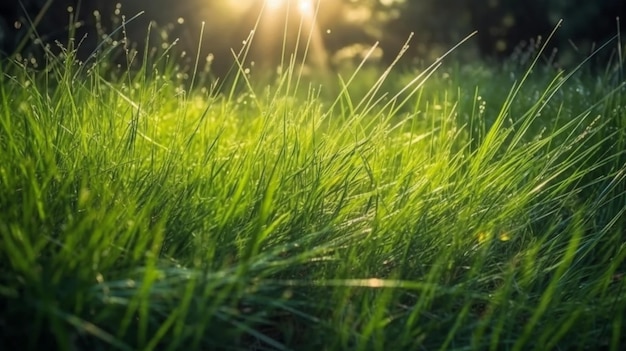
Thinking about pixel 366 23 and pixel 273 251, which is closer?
pixel 273 251

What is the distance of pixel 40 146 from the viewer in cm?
178

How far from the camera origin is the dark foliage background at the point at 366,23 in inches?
223

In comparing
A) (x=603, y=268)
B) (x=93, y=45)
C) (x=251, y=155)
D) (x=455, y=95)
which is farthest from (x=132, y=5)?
(x=603, y=268)

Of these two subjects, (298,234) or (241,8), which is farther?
(241,8)

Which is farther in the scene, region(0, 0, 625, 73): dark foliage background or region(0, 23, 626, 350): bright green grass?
region(0, 0, 625, 73): dark foliage background

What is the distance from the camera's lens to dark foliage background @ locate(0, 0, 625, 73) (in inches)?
223

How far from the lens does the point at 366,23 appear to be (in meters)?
8.12

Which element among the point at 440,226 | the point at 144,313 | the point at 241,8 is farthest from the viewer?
the point at 241,8

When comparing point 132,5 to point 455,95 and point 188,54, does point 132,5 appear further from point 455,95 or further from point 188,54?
point 455,95

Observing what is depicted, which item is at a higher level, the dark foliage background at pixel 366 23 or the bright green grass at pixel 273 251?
the dark foliage background at pixel 366 23

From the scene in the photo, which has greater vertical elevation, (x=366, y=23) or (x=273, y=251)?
(x=366, y=23)

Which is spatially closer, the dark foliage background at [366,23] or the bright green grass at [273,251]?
the bright green grass at [273,251]

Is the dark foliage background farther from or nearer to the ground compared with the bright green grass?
farther from the ground

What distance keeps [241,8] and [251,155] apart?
15.7 feet
